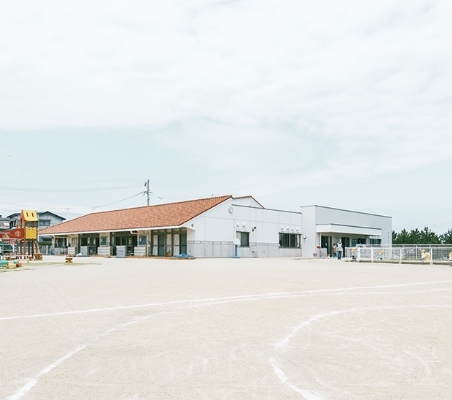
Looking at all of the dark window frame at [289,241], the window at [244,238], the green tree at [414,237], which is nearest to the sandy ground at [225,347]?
the window at [244,238]

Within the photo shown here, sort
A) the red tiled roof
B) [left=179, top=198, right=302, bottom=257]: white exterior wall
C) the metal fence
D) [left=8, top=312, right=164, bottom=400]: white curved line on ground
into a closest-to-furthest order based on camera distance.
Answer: [left=8, top=312, right=164, bottom=400]: white curved line on ground → the metal fence → [left=179, top=198, right=302, bottom=257]: white exterior wall → the red tiled roof

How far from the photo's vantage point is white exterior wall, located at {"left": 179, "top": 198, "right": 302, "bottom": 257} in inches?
1617

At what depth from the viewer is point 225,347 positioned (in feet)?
21.5

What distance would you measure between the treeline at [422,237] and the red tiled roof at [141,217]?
28.3 metres

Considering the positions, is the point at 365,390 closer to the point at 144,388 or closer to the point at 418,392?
the point at 418,392

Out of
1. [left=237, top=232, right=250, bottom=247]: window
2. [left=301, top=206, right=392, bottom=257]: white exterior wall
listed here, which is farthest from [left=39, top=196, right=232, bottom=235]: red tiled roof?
[left=301, top=206, right=392, bottom=257]: white exterior wall

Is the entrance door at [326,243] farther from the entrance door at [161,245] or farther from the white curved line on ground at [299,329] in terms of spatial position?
the white curved line on ground at [299,329]

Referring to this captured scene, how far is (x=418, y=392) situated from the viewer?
4727mm

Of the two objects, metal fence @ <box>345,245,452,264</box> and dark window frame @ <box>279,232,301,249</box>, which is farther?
dark window frame @ <box>279,232,301,249</box>

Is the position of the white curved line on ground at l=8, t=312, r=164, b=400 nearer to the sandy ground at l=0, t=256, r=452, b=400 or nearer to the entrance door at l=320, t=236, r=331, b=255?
the sandy ground at l=0, t=256, r=452, b=400

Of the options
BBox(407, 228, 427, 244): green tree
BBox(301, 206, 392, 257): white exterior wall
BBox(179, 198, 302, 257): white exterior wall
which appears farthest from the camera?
BBox(407, 228, 427, 244): green tree

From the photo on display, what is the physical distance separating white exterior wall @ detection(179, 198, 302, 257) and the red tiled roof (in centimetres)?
111

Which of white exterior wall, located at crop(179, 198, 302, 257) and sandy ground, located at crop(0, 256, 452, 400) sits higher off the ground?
white exterior wall, located at crop(179, 198, 302, 257)

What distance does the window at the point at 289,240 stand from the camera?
50.0 meters
